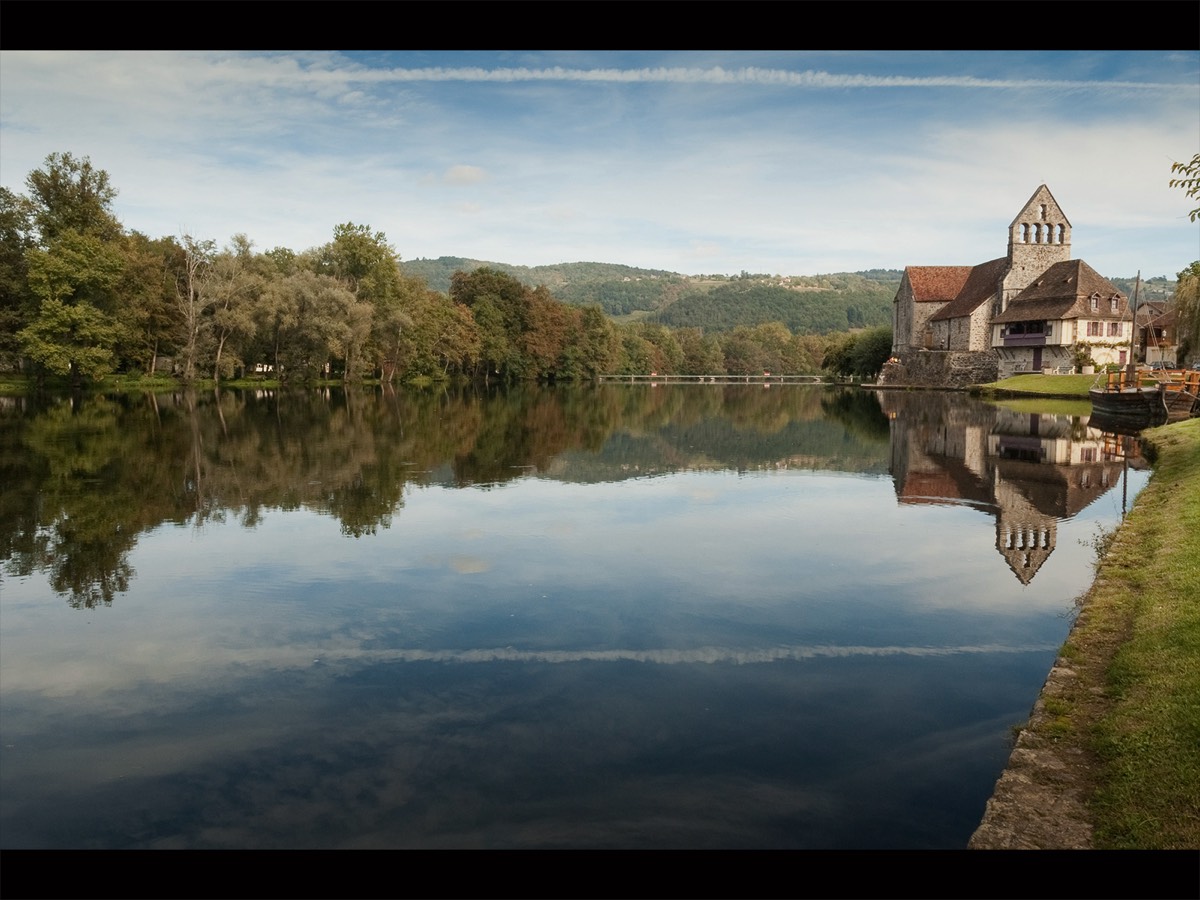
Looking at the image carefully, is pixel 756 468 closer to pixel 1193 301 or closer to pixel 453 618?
pixel 453 618

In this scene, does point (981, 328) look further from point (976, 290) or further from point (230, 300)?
point (230, 300)

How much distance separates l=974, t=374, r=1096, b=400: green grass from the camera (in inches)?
2213

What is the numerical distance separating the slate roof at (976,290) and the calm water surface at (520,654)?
58.4 m

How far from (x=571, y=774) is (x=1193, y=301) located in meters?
45.3

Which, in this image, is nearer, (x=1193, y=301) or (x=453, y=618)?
(x=453, y=618)

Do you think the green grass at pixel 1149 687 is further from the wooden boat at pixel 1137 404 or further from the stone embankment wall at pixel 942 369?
the stone embankment wall at pixel 942 369

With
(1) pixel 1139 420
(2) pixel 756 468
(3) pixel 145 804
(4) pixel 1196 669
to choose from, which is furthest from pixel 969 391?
(3) pixel 145 804

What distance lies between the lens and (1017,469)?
21906mm

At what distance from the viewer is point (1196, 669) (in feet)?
22.7

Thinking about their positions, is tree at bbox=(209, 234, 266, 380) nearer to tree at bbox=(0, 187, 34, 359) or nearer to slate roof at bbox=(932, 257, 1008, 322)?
tree at bbox=(0, 187, 34, 359)

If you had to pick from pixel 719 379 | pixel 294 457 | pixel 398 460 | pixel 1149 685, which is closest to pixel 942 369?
pixel 398 460

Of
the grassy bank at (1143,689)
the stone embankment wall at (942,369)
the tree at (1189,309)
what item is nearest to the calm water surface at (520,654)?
the grassy bank at (1143,689)

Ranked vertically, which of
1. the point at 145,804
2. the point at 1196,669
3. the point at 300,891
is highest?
the point at 300,891

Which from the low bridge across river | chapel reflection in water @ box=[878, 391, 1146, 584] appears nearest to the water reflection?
chapel reflection in water @ box=[878, 391, 1146, 584]
